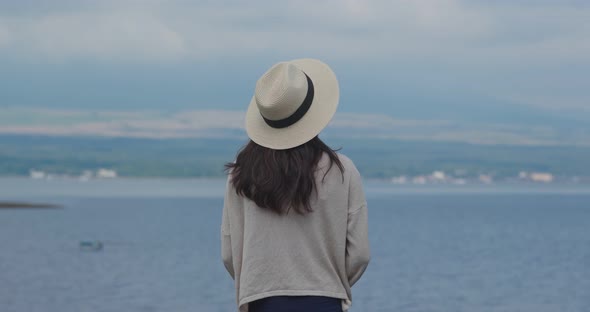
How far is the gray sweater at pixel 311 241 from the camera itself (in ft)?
13.3

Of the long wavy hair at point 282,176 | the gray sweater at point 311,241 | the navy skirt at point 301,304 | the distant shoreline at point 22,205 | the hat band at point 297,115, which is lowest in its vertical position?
the distant shoreline at point 22,205

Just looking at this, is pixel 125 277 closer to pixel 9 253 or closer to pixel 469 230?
pixel 9 253

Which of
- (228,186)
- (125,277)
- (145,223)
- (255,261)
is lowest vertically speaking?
(145,223)

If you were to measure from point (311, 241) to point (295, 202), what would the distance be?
0.19 metres

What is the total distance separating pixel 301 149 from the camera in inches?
160

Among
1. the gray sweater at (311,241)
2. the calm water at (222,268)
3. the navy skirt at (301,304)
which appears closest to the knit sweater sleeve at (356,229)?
the gray sweater at (311,241)

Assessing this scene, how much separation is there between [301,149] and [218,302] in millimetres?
26657

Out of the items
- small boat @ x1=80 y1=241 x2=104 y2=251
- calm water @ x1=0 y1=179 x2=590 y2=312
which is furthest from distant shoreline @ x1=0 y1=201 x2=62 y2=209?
small boat @ x1=80 y1=241 x2=104 y2=251

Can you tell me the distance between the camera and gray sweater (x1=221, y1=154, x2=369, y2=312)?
4039mm

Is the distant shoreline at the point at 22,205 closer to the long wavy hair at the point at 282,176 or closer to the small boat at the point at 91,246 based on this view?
the small boat at the point at 91,246

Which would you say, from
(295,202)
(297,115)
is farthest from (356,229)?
(297,115)

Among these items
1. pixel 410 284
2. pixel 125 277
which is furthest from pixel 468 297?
pixel 125 277

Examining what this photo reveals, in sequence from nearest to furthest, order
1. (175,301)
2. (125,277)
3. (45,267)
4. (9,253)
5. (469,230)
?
(175,301) → (125,277) → (45,267) → (9,253) → (469,230)

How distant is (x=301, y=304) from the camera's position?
4.05 m
